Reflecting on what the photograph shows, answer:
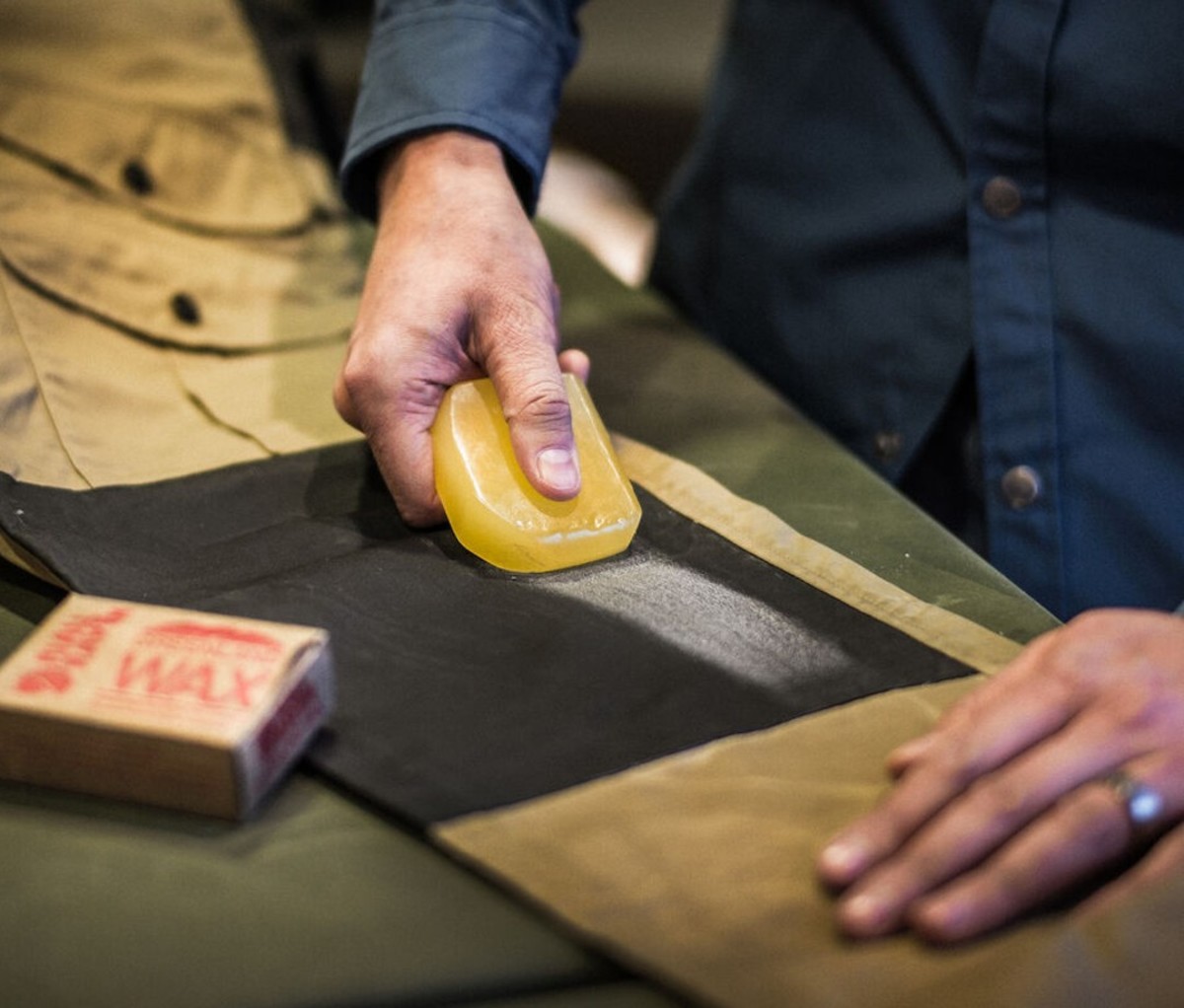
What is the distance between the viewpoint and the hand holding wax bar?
2.25 feet

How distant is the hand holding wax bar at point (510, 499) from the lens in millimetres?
686

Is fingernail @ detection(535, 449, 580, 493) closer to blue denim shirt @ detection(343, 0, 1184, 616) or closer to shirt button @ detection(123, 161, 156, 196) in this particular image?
blue denim shirt @ detection(343, 0, 1184, 616)

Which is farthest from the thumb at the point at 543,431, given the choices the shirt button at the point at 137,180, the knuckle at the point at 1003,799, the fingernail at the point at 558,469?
the shirt button at the point at 137,180

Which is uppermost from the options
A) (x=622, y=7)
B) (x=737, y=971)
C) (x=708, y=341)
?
(x=737, y=971)

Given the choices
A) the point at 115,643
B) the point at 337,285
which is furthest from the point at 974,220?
the point at 115,643

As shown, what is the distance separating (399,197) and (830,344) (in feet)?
1.13

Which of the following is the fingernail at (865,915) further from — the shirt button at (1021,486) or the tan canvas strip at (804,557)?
the shirt button at (1021,486)

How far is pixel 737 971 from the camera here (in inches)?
17.7

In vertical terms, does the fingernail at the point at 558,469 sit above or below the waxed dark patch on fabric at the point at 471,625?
above

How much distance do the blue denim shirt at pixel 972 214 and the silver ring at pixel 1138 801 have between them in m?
0.35

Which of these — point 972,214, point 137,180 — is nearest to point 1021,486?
point 972,214

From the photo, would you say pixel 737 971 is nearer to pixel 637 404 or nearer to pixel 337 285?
pixel 637 404

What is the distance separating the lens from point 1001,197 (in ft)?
2.74

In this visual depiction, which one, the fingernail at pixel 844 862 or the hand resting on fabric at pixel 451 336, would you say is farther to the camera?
the hand resting on fabric at pixel 451 336
